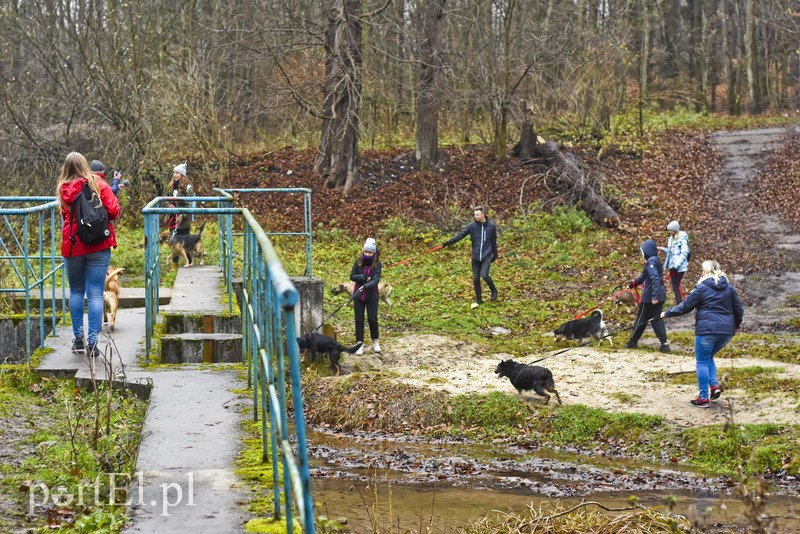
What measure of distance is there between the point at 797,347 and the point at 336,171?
14250mm

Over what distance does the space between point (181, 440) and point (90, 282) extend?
287 centimetres

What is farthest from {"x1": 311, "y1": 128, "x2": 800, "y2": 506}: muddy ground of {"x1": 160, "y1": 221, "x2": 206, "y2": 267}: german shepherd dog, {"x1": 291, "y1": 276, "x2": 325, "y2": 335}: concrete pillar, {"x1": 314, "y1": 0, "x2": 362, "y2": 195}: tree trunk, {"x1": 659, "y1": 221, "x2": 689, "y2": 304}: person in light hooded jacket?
{"x1": 314, "y1": 0, "x2": 362, "y2": 195}: tree trunk

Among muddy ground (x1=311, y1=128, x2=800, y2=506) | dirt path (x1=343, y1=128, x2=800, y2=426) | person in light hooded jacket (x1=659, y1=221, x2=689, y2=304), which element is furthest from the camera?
person in light hooded jacket (x1=659, y1=221, x2=689, y2=304)

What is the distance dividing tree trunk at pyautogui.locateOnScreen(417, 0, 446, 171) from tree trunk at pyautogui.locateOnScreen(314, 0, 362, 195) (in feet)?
5.98

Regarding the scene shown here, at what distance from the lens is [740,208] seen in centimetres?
2408

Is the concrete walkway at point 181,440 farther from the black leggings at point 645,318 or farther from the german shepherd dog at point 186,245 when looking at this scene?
the black leggings at point 645,318

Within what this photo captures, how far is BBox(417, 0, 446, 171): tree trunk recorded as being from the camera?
24.9 m

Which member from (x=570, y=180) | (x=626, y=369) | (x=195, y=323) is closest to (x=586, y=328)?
(x=626, y=369)

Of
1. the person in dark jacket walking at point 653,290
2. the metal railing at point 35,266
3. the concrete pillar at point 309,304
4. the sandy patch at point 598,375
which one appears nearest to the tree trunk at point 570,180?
the sandy patch at point 598,375

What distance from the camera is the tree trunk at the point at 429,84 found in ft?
81.6

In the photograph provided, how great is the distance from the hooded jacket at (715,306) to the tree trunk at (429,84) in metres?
15.1

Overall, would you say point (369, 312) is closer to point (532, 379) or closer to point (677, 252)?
point (532, 379)

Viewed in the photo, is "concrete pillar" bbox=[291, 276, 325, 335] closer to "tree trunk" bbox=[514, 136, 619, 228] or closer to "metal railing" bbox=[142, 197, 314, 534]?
"metal railing" bbox=[142, 197, 314, 534]

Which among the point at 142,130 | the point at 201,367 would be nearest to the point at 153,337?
the point at 201,367
